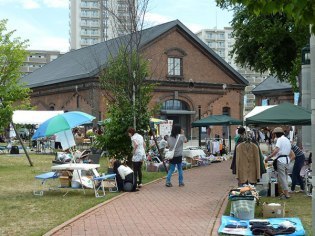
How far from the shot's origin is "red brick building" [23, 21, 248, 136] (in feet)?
138

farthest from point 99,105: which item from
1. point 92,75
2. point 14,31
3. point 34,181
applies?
point 34,181

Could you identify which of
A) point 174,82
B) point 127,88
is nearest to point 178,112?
point 174,82

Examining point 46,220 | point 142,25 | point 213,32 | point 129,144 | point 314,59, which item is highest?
point 213,32

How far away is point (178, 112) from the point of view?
43.5m

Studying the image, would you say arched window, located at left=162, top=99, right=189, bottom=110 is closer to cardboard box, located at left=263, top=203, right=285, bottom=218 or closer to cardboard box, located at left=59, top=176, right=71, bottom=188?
cardboard box, located at left=59, top=176, right=71, bottom=188

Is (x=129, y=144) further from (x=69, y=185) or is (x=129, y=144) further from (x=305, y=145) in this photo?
(x=305, y=145)

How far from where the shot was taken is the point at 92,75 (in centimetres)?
4009

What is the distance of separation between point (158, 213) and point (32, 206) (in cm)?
298

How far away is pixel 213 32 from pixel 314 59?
147779mm

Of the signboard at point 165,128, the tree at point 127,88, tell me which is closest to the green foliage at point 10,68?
the tree at point 127,88

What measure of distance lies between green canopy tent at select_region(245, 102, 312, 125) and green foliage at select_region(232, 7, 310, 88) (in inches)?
456

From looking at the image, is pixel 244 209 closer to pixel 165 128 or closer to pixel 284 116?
pixel 284 116

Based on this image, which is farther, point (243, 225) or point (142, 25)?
point (142, 25)

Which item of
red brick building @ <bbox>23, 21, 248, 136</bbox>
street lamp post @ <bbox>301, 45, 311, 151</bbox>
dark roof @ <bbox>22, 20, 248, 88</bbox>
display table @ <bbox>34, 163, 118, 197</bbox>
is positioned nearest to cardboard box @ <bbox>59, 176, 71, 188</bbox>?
display table @ <bbox>34, 163, 118, 197</bbox>
